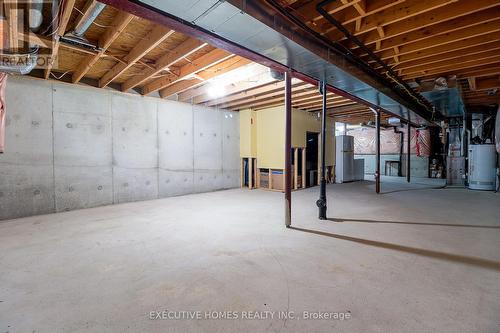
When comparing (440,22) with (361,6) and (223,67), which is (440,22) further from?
(223,67)

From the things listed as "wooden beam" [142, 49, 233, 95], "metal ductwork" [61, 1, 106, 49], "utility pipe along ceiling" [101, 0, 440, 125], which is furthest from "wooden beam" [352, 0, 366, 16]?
"metal ductwork" [61, 1, 106, 49]

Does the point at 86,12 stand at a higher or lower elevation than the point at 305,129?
higher

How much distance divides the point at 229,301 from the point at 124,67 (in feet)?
11.6

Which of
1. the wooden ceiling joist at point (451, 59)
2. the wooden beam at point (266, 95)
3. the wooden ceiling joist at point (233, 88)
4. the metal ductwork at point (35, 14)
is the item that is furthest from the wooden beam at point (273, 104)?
the metal ductwork at point (35, 14)

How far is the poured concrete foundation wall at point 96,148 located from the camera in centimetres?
375

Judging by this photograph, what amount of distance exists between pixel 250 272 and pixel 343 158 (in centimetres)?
686

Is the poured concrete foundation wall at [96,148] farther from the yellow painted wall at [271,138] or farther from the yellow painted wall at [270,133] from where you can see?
the yellow painted wall at [271,138]

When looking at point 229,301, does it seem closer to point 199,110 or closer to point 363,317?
point 363,317

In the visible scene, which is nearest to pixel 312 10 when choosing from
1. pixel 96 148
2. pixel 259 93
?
pixel 259 93

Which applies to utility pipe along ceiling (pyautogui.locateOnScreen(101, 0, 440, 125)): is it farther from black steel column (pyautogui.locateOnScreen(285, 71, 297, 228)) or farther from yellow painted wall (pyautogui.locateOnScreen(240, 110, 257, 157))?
yellow painted wall (pyautogui.locateOnScreen(240, 110, 257, 157))

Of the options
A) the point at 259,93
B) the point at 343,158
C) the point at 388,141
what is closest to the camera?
the point at 259,93

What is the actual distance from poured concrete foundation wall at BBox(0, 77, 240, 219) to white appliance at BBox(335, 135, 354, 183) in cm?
415

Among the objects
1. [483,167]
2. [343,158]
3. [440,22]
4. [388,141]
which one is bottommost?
[483,167]

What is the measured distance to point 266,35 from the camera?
2.19 m
